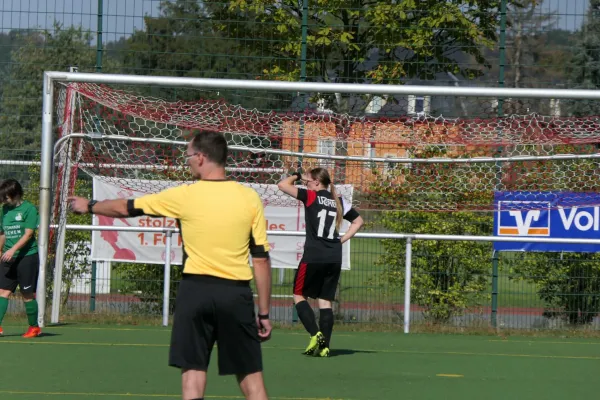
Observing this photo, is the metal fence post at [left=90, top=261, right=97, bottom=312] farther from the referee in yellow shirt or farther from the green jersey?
the referee in yellow shirt

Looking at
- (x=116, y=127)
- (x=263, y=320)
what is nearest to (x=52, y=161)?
(x=116, y=127)

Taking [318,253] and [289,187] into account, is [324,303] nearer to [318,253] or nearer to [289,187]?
[318,253]

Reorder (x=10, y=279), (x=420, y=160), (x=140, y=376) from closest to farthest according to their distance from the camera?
(x=140, y=376), (x=10, y=279), (x=420, y=160)

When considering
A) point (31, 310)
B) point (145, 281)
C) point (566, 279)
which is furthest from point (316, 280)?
point (566, 279)

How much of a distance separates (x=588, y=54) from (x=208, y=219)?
1115 cm

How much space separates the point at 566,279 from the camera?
13.7 meters

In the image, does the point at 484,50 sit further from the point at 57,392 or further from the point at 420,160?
the point at 57,392

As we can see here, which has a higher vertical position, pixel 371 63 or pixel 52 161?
pixel 371 63

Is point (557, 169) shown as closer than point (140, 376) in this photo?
No

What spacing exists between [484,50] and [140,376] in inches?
308

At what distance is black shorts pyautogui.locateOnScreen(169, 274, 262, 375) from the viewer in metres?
5.51

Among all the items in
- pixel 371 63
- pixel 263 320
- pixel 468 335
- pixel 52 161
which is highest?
pixel 371 63

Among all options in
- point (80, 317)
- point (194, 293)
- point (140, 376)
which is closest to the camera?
point (194, 293)

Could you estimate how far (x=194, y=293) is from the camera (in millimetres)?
5520
